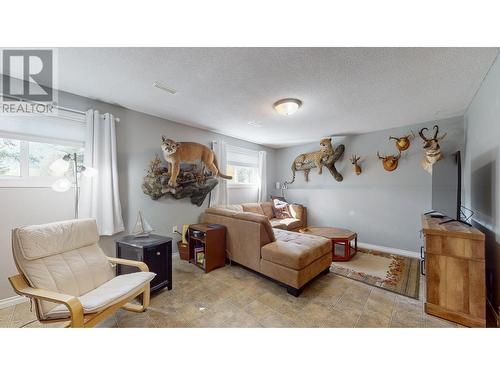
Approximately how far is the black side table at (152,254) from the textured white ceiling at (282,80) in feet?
5.57

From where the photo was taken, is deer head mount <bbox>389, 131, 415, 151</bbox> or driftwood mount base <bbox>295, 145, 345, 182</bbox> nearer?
deer head mount <bbox>389, 131, 415, 151</bbox>

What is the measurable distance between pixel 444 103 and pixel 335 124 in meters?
1.29

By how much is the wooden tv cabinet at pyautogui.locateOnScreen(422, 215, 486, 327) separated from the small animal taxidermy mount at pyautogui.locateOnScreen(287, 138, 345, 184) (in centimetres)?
235

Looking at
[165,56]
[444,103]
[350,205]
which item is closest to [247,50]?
[165,56]

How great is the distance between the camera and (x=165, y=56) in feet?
4.77

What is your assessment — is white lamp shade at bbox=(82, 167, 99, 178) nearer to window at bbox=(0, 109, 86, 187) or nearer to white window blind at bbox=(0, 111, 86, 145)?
window at bbox=(0, 109, 86, 187)

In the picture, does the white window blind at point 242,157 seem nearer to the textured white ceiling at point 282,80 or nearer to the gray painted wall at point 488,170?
the textured white ceiling at point 282,80

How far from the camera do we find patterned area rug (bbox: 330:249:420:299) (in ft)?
6.89

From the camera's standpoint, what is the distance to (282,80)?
1791 millimetres

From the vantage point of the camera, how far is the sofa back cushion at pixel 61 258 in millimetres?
1290

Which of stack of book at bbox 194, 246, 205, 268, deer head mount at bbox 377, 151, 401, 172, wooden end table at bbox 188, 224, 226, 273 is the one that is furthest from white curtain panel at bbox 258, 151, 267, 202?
deer head mount at bbox 377, 151, 401, 172

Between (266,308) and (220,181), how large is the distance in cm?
234

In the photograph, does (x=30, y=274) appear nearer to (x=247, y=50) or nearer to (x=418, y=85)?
(x=247, y=50)
